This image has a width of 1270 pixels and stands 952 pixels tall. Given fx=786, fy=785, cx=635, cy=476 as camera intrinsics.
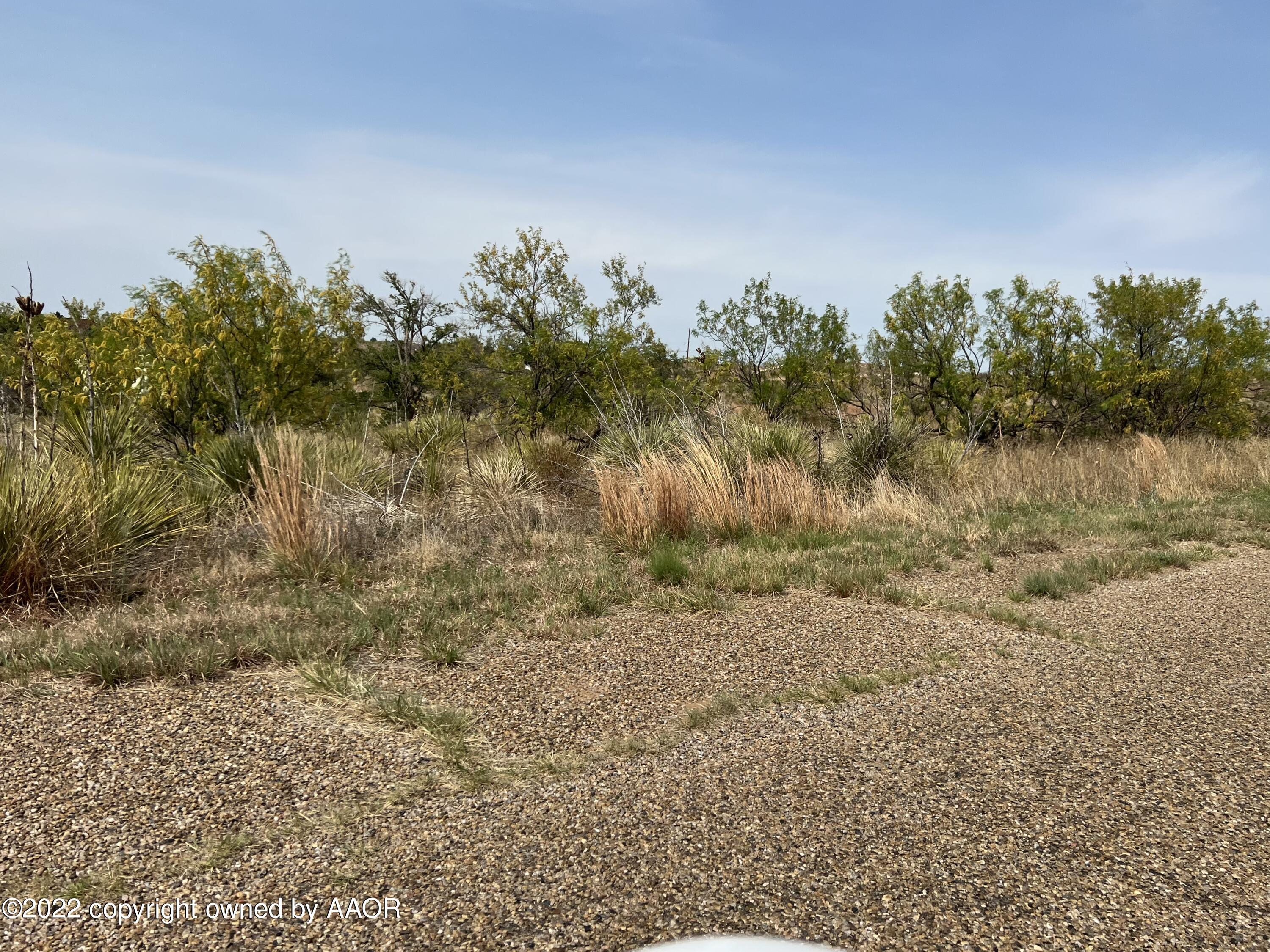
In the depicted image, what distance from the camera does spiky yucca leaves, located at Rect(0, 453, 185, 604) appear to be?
4992 mm

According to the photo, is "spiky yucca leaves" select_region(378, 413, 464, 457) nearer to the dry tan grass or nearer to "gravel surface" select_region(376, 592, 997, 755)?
the dry tan grass

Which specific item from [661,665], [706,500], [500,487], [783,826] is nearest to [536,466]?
[500,487]

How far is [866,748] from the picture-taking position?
310 centimetres

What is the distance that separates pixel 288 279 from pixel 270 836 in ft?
31.2

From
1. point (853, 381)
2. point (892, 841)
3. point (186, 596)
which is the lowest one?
point (892, 841)

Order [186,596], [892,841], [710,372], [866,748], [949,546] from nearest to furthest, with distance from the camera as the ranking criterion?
Answer: [892,841]
[866,748]
[186,596]
[949,546]
[710,372]

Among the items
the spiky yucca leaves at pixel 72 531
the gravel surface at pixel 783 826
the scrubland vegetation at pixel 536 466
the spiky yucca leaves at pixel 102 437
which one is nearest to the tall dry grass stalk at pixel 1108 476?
the scrubland vegetation at pixel 536 466

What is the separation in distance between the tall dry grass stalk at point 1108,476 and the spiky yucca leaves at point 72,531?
26.4 feet

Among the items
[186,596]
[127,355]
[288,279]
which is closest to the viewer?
[186,596]

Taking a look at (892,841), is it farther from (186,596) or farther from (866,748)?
(186,596)

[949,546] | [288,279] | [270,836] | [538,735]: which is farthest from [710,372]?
[270,836]

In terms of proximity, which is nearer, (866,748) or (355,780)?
(355,780)

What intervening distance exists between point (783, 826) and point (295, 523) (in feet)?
15.1

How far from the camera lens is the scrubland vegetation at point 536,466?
196 inches
